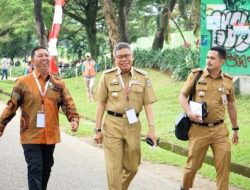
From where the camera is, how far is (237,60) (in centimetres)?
1642

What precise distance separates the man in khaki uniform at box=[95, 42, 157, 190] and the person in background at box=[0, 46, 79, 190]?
0.45 meters

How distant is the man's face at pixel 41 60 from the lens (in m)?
6.38

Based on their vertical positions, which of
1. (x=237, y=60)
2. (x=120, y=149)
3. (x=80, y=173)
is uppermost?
(x=237, y=60)

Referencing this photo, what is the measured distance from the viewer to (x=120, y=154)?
6.36m

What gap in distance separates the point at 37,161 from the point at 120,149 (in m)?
0.91

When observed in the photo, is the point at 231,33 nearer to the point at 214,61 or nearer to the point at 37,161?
the point at 214,61

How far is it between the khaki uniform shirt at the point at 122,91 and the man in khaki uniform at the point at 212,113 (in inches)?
21.6

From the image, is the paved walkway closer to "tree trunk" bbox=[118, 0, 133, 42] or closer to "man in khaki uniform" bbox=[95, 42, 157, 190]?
"man in khaki uniform" bbox=[95, 42, 157, 190]

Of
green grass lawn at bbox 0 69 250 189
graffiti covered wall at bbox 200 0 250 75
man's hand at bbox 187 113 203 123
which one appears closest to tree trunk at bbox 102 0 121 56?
green grass lawn at bbox 0 69 250 189

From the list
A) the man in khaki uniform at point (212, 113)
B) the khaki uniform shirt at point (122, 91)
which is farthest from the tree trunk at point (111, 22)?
the khaki uniform shirt at point (122, 91)

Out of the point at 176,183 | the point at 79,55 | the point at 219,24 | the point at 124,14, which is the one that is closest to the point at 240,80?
the point at 219,24

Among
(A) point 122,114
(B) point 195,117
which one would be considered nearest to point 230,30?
(B) point 195,117

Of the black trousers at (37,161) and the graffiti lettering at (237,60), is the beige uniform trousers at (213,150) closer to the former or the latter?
the black trousers at (37,161)

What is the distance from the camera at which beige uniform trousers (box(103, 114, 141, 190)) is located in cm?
630
